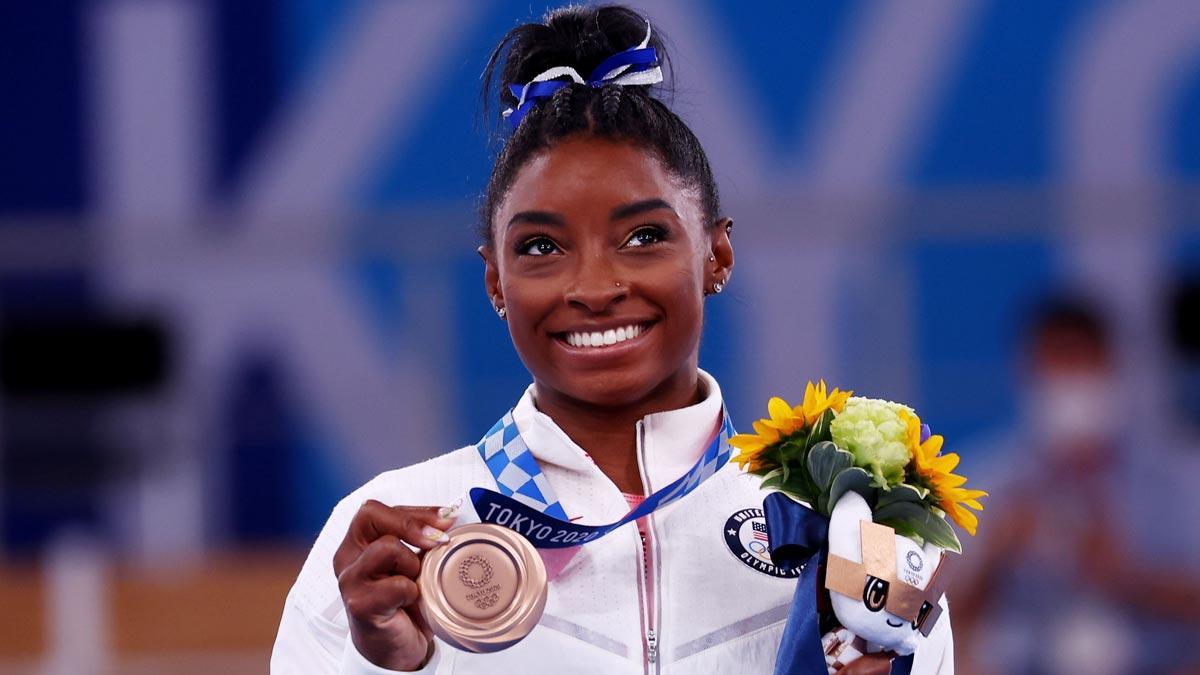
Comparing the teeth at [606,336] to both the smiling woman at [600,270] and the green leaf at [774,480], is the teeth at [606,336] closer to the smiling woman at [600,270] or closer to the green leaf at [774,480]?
the smiling woman at [600,270]

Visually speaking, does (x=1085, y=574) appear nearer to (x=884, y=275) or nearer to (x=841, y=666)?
→ (x=884, y=275)

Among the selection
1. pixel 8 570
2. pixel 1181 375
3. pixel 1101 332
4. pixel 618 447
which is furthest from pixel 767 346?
pixel 618 447

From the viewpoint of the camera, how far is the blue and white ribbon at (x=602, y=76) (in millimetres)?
2291

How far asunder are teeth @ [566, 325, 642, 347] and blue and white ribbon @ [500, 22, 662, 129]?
29cm

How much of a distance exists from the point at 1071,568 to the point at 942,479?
2368 millimetres

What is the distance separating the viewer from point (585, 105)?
2244 mm

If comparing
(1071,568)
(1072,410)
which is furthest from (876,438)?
(1072,410)

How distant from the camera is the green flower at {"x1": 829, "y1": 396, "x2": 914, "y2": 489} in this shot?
2006 mm

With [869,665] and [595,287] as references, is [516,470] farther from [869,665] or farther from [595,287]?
[869,665]

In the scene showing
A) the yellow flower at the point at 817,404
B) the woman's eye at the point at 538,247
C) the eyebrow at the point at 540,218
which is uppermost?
the eyebrow at the point at 540,218

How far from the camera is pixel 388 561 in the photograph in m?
1.96

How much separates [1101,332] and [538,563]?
2902 mm

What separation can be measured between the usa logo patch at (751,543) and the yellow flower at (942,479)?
237 millimetres

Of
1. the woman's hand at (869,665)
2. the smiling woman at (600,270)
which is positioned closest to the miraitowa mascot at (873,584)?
the woman's hand at (869,665)
